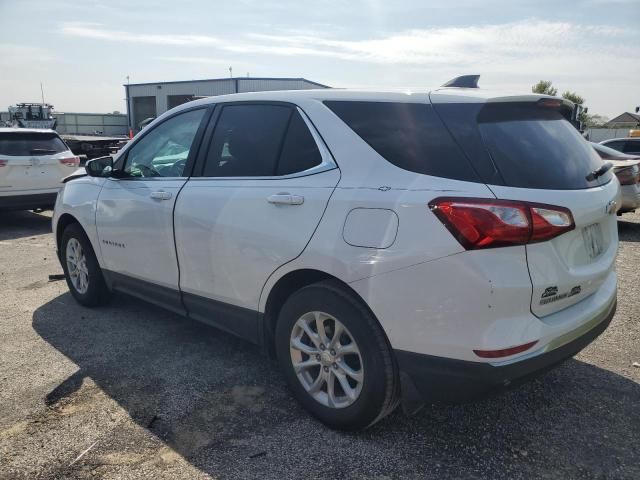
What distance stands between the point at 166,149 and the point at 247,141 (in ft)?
3.09

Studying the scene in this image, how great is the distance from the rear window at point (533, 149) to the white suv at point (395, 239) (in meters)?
0.01

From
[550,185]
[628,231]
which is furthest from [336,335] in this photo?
[628,231]

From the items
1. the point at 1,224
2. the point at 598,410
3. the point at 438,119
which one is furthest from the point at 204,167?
the point at 1,224

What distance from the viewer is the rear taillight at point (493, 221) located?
7.61 ft

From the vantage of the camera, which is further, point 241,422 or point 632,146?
point 632,146

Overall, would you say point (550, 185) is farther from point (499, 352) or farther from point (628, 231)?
point (628, 231)

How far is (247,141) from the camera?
3428 millimetres

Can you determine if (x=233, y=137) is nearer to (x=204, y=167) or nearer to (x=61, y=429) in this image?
(x=204, y=167)

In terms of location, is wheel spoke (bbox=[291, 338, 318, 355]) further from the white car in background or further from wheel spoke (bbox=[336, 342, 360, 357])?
the white car in background

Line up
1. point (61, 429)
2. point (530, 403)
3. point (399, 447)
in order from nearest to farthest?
point (399, 447) < point (61, 429) < point (530, 403)

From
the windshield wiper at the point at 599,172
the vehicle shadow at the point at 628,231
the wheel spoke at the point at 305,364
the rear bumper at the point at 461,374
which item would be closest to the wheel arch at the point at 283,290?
the wheel spoke at the point at 305,364

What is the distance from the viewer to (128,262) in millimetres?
A: 4266

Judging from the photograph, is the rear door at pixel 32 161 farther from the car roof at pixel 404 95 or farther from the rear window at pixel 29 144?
the car roof at pixel 404 95

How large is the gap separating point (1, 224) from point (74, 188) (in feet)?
20.3
